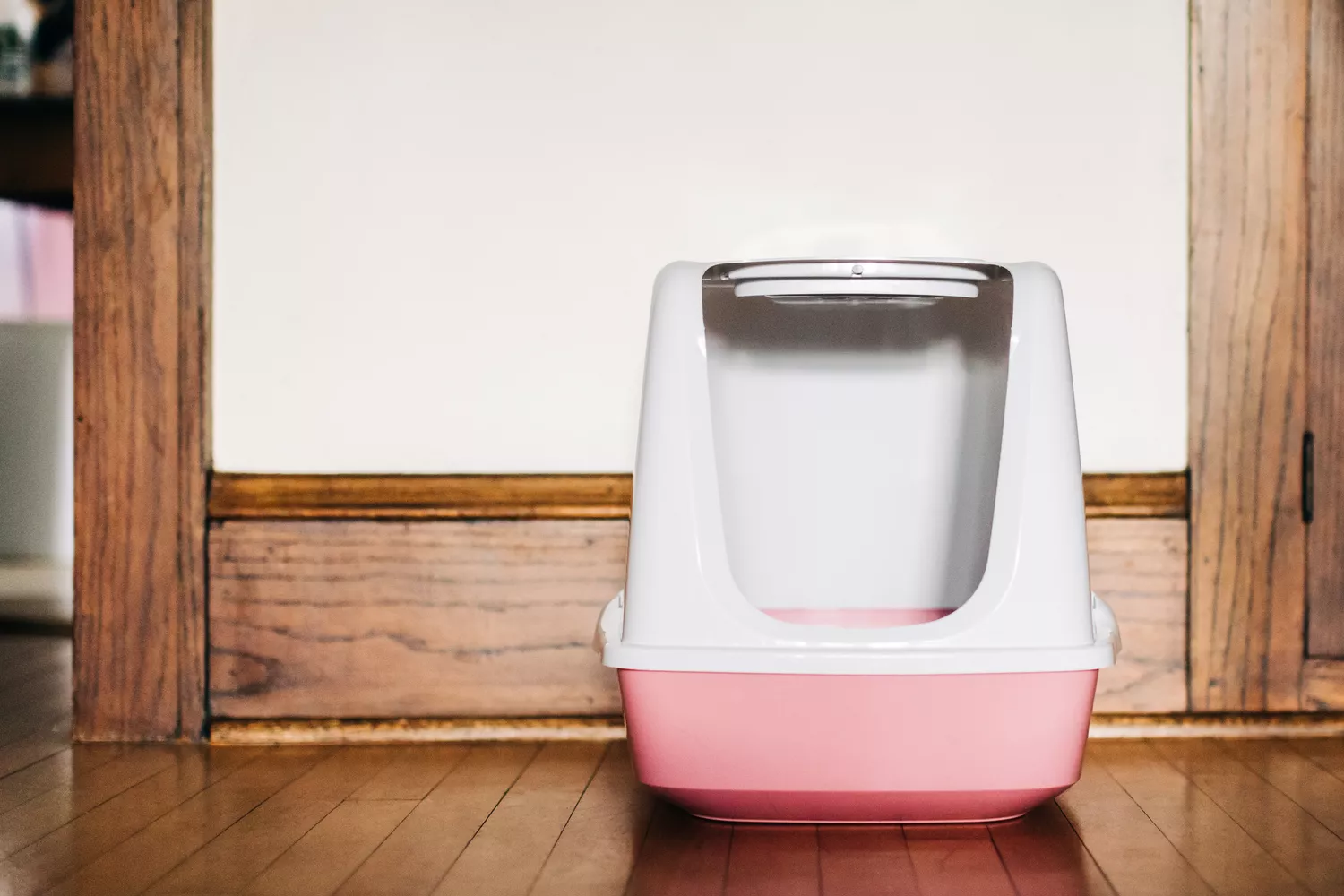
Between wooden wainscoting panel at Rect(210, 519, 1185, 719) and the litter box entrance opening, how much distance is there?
16 cm

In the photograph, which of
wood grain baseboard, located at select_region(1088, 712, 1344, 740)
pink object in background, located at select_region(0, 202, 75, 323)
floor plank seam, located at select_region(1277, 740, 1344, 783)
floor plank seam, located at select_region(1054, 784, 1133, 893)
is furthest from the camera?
pink object in background, located at select_region(0, 202, 75, 323)

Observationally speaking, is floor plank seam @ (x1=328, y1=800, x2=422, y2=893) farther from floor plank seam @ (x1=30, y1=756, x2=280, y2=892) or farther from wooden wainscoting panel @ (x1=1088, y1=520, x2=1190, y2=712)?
wooden wainscoting panel @ (x1=1088, y1=520, x2=1190, y2=712)

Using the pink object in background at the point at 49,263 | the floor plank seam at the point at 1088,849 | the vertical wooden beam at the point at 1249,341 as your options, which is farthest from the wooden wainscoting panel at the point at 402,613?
the pink object in background at the point at 49,263

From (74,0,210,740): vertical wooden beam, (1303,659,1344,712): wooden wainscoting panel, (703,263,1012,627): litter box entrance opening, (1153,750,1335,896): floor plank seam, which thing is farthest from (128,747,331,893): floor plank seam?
(1303,659,1344,712): wooden wainscoting panel

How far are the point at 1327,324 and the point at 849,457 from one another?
480mm

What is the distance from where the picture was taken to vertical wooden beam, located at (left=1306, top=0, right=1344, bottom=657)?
0.93m

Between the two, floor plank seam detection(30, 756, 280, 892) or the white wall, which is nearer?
floor plank seam detection(30, 756, 280, 892)

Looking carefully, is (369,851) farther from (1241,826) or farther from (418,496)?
(1241,826)

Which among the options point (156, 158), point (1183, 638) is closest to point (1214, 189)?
point (1183, 638)

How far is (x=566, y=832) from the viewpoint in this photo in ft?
2.22

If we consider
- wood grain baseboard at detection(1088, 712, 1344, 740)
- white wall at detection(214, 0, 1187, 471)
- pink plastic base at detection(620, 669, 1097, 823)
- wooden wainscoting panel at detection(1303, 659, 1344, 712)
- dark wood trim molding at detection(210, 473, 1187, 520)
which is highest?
white wall at detection(214, 0, 1187, 471)

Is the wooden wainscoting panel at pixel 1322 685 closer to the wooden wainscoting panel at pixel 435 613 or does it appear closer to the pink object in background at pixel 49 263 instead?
the wooden wainscoting panel at pixel 435 613

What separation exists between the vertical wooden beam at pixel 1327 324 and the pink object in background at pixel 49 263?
→ 2021 mm

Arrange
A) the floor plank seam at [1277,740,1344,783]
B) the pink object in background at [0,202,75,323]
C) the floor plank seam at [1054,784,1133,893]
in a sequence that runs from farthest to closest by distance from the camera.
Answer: the pink object in background at [0,202,75,323] → the floor plank seam at [1277,740,1344,783] → the floor plank seam at [1054,784,1133,893]
